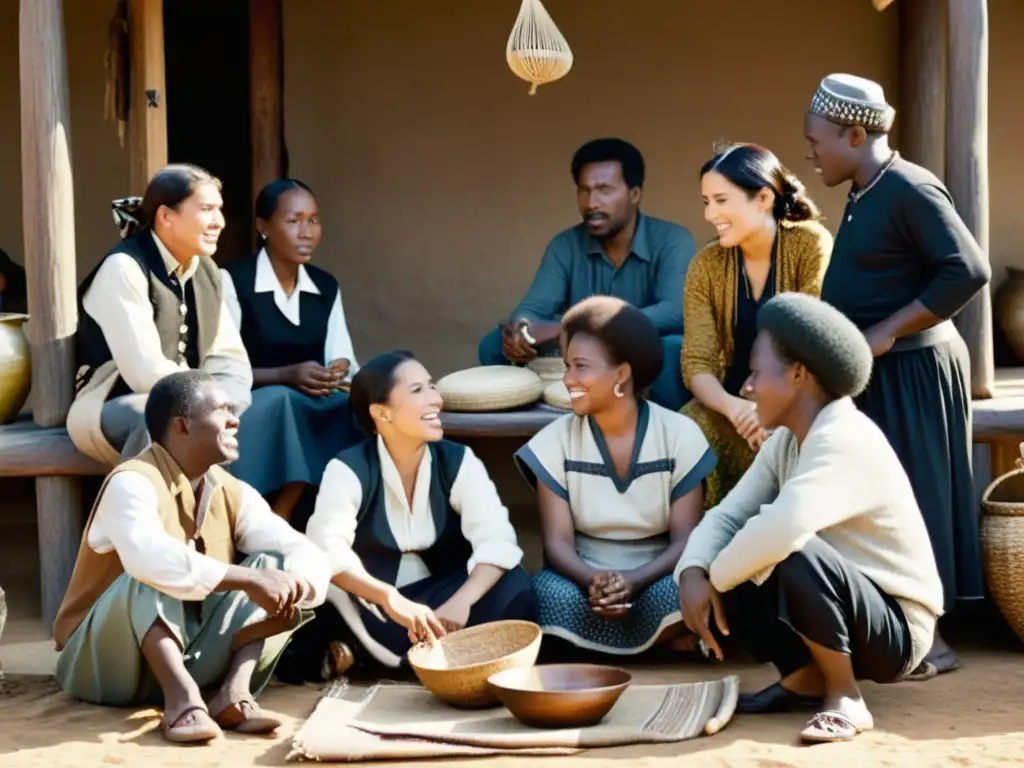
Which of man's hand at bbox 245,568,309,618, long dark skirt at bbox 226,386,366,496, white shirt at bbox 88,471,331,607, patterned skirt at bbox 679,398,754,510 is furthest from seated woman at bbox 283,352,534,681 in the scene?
patterned skirt at bbox 679,398,754,510

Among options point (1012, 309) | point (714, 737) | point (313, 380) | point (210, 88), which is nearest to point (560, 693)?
point (714, 737)

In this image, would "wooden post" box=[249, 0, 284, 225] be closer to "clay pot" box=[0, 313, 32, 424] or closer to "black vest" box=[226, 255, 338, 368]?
"black vest" box=[226, 255, 338, 368]

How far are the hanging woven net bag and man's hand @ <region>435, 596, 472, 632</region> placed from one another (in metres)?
2.00

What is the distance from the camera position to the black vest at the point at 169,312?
5371mm

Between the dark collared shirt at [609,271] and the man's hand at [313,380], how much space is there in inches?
33.6

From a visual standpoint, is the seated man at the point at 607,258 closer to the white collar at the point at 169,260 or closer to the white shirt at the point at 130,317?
the white collar at the point at 169,260

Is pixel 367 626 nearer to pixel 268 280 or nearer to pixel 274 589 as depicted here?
pixel 274 589

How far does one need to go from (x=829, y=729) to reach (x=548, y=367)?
7.66 ft

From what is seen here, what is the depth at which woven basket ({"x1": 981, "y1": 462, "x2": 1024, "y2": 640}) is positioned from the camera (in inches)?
199

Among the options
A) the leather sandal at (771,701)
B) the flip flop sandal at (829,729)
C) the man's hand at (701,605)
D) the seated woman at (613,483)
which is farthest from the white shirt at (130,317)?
the flip flop sandal at (829,729)

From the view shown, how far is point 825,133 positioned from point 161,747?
8.94 ft

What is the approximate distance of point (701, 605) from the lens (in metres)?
4.32

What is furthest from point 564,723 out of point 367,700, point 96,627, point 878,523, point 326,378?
point 326,378

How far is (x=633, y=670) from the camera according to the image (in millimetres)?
4973
